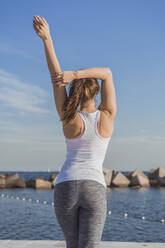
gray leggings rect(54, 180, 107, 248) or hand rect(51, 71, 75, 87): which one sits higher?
hand rect(51, 71, 75, 87)

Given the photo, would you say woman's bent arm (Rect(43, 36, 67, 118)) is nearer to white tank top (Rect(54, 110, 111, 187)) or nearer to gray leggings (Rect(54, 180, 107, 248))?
white tank top (Rect(54, 110, 111, 187))

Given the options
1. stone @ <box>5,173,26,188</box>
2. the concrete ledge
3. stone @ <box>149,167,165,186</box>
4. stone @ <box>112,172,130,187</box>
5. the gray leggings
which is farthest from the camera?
stone @ <box>149,167,165,186</box>

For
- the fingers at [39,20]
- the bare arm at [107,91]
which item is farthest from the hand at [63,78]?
the fingers at [39,20]

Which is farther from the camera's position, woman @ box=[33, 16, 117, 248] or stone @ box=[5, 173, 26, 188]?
stone @ box=[5, 173, 26, 188]

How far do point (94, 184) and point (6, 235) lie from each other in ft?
36.0

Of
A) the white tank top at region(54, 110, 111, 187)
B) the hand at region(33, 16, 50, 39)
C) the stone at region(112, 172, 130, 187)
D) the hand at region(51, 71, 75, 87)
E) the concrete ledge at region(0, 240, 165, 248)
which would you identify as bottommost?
the stone at region(112, 172, 130, 187)

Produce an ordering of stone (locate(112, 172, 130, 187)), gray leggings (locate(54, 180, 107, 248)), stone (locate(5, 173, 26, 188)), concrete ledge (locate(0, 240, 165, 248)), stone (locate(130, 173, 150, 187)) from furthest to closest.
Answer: stone (locate(5, 173, 26, 188))
stone (locate(130, 173, 150, 187))
stone (locate(112, 172, 130, 187))
concrete ledge (locate(0, 240, 165, 248))
gray leggings (locate(54, 180, 107, 248))

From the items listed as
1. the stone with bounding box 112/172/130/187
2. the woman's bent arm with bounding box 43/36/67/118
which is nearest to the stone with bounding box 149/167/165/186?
the stone with bounding box 112/172/130/187

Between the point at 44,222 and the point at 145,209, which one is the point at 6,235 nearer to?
the point at 44,222

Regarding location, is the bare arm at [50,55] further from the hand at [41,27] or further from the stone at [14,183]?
the stone at [14,183]

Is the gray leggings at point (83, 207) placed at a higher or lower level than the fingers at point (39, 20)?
lower

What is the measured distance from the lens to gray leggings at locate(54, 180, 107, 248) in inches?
83.5

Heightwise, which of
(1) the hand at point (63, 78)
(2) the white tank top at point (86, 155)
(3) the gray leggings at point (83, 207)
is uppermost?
(1) the hand at point (63, 78)

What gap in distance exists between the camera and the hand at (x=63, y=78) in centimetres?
214
